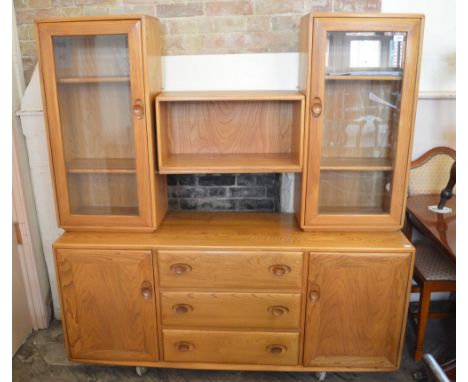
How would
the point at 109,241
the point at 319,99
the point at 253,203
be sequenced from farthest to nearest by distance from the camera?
the point at 253,203, the point at 109,241, the point at 319,99

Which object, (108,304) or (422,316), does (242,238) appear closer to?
(108,304)

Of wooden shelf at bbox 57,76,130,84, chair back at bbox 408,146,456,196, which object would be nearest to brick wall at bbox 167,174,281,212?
wooden shelf at bbox 57,76,130,84

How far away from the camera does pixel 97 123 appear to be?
5.90 feet

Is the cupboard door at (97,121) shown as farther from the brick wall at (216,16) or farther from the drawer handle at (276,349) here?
the drawer handle at (276,349)

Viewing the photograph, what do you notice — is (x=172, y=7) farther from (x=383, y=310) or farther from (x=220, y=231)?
(x=383, y=310)

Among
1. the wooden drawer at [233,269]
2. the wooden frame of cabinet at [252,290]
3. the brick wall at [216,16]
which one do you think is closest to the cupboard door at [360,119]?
the wooden frame of cabinet at [252,290]

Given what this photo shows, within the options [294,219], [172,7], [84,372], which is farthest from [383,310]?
[172,7]

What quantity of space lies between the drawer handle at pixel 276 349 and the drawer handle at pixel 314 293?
0.27 metres

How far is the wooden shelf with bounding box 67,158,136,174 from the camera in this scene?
180cm

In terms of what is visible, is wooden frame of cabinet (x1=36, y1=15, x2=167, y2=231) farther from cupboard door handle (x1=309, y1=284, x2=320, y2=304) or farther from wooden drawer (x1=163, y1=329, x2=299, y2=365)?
cupboard door handle (x1=309, y1=284, x2=320, y2=304)

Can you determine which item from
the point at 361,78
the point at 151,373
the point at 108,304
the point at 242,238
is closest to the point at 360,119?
the point at 361,78

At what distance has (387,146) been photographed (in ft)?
5.79
